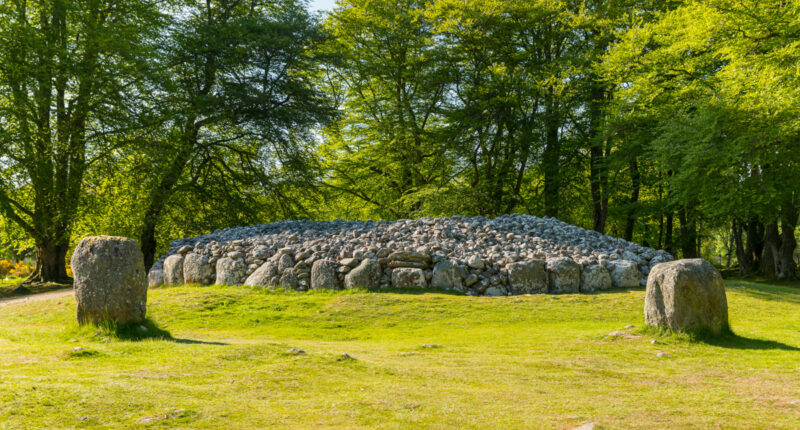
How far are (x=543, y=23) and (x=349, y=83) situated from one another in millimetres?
10268

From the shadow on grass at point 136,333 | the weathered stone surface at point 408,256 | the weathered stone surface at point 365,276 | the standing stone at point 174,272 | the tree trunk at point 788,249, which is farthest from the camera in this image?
the tree trunk at point 788,249

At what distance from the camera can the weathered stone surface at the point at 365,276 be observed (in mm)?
14359

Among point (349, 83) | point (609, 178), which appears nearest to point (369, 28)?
point (349, 83)

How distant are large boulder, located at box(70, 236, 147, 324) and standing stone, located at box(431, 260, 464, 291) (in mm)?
7259

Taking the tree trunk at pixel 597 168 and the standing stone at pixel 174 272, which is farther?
the tree trunk at pixel 597 168

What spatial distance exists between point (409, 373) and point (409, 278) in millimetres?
7937

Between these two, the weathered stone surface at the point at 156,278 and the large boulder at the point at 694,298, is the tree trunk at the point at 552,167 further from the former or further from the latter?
the large boulder at the point at 694,298

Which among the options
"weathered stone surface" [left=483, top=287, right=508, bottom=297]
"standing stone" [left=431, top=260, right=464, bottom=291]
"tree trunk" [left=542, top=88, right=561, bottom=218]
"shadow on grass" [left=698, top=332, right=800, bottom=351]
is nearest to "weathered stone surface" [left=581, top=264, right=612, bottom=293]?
"weathered stone surface" [left=483, top=287, right=508, bottom=297]

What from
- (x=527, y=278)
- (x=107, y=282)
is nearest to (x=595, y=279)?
(x=527, y=278)

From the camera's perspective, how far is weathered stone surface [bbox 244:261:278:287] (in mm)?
14969

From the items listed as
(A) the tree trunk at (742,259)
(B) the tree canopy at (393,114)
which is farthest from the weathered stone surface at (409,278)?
(A) the tree trunk at (742,259)

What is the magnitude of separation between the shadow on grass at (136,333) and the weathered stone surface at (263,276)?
5.83 meters

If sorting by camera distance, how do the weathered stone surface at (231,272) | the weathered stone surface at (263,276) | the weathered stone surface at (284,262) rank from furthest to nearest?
the weathered stone surface at (231,272), the weathered stone surface at (284,262), the weathered stone surface at (263,276)

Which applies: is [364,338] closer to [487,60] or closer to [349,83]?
[487,60]
